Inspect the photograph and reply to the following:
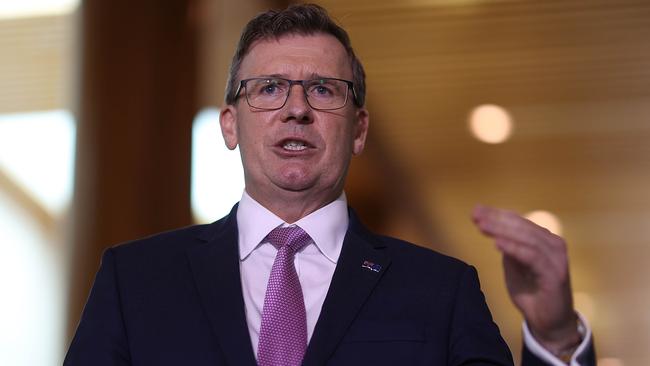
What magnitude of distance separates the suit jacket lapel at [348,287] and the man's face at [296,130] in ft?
0.40

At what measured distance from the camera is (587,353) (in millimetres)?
1350

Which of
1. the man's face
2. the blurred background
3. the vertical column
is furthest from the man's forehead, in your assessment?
the vertical column

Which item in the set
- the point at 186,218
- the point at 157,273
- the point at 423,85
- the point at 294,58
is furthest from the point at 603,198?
the point at 157,273

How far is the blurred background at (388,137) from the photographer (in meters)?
3.13

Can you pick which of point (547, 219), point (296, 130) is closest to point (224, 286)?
point (296, 130)

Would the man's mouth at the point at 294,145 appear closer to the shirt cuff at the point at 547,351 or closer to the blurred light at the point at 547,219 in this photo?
the shirt cuff at the point at 547,351

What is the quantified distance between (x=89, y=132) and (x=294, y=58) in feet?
5.66

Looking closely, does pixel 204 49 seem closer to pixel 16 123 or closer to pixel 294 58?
pixel 16 123

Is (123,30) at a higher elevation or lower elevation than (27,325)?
higher

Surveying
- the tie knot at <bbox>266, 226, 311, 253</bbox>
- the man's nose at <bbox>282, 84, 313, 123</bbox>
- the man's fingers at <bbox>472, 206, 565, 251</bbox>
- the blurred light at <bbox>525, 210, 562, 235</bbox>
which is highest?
the man's nose at <bbox>282, 84, 313, 123</bbox>

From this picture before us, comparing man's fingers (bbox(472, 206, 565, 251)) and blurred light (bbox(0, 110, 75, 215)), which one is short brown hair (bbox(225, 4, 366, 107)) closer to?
man's fingers (bbox(472, 206, 565, 251))

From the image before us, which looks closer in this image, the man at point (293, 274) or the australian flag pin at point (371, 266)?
the man at point (293, 274)

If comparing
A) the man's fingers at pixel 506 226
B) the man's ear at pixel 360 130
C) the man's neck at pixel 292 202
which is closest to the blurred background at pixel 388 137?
the man's ear at pixel 360 130

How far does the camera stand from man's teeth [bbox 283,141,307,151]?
5.73 feet
